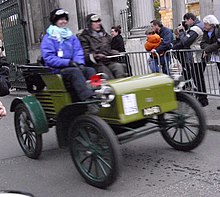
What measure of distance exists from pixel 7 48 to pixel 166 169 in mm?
14576

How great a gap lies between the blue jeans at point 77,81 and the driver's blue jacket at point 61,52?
0.19 m

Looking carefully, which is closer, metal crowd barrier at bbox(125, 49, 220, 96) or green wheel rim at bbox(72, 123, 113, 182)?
green wheel rim at bbox(72, 123, 113, 182)

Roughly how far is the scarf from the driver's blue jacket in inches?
1.6

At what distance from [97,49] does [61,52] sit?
693mm

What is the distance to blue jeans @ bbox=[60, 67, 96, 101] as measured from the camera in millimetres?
5179

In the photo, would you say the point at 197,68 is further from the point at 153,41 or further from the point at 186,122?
the point at 186,122

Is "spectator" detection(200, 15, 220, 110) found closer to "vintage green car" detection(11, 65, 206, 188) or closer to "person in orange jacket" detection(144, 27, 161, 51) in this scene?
"person in orange jacket" detection(144, 27, 161, 51)

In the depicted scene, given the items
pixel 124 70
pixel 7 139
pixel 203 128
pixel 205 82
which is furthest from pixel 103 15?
pixel 203 128

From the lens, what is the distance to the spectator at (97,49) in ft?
19.7

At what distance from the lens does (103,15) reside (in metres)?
15.7

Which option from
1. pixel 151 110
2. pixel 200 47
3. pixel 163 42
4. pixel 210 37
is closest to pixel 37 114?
pixel 151 110

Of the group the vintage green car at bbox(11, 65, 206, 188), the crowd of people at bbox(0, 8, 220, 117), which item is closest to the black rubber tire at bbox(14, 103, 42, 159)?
the vintage green car at bbox(11, 65, 206, 188)

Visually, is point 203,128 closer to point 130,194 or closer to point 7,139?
point 130,194

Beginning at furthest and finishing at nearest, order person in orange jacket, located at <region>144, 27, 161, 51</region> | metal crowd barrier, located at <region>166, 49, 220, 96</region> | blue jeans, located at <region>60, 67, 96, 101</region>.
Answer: person in orange jacket, located at <region>144, 27, 161, 51</region> < metal crowd barrier, located at <region>166, 49, 220, 96</region> < blue jeans, located at <region>60, 67, 96, 101</region>
